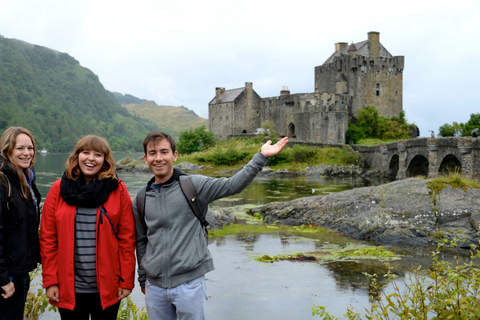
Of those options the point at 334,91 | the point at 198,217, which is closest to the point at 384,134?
the point at 334,91

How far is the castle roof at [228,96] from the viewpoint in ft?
201

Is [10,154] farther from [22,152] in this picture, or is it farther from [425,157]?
[425,157]

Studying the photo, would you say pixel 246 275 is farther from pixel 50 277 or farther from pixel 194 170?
pixel 194 170

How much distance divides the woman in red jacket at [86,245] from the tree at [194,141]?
5151cm

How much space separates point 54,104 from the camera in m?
148

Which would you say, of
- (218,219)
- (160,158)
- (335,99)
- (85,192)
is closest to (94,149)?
(85,192)

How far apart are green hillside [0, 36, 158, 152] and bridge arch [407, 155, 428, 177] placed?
285 ft

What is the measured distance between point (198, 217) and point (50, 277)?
1.31m

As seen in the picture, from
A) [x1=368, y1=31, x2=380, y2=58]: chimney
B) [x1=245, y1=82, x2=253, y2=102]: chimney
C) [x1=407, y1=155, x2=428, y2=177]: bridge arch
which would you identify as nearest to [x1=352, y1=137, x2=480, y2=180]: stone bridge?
[x1=407, y1=155, x2=428, y2=177]: bridge arch

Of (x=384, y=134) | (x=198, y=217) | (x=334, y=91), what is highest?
(x=334, y=91)

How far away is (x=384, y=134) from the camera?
50.8m

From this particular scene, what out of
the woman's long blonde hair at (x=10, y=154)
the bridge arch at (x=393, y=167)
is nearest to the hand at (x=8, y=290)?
the woman's long blonde hair at (x=10, y=154)

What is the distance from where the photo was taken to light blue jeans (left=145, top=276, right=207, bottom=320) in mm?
3881

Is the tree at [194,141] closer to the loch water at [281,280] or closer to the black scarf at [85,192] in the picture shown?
the loch water at [281,280]
